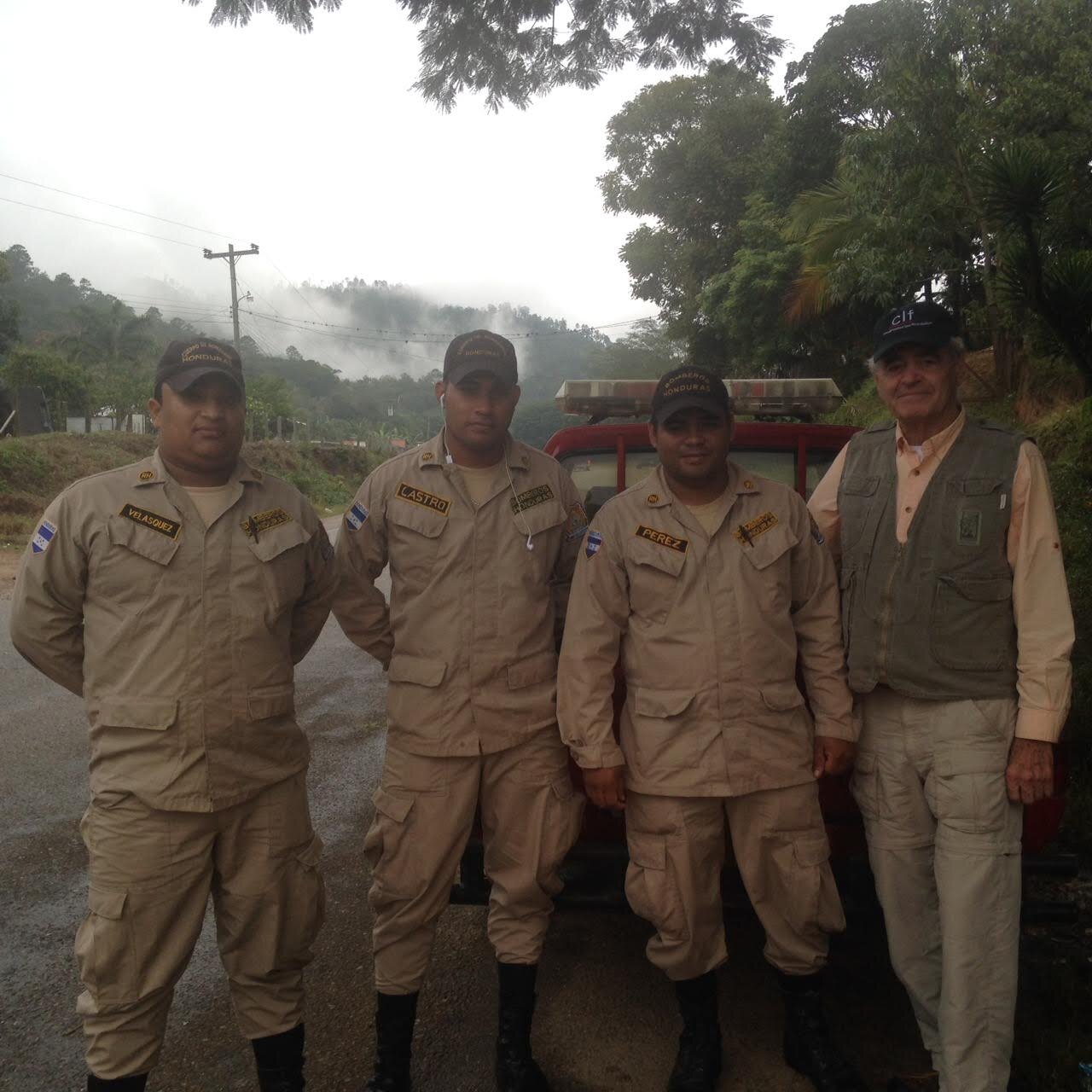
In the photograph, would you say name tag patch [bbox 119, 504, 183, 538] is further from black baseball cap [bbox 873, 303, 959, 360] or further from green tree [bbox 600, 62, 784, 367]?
green tree [bbox 600, 62, 784, 367]

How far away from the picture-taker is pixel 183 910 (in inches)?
90.4

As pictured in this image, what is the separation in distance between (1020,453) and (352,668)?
591 cm

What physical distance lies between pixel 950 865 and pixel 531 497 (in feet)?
4.81

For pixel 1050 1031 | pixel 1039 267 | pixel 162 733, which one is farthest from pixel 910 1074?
pixel 1039 267

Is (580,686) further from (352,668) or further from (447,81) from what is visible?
(352,668)

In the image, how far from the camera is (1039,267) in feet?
10.5

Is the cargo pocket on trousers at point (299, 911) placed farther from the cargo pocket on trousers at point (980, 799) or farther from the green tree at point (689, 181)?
the green tree at point (689, 181)

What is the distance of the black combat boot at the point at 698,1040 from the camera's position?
2508 mm

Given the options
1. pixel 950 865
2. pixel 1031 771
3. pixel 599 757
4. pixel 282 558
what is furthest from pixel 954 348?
pixel 282 558

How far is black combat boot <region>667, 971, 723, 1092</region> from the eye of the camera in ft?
8.23

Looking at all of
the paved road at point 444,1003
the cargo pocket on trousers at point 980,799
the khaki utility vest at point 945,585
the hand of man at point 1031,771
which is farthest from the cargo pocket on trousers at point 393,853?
the hand of man at point 1031,771

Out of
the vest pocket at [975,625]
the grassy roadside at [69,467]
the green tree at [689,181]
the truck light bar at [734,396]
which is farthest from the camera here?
the green tree at [689,181]

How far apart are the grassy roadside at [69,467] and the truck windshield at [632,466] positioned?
7.15 meters

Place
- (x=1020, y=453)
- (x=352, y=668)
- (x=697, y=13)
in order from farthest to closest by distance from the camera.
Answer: (x=352, y=668) → (x=697, y=13) → (x=1020, y=453)
